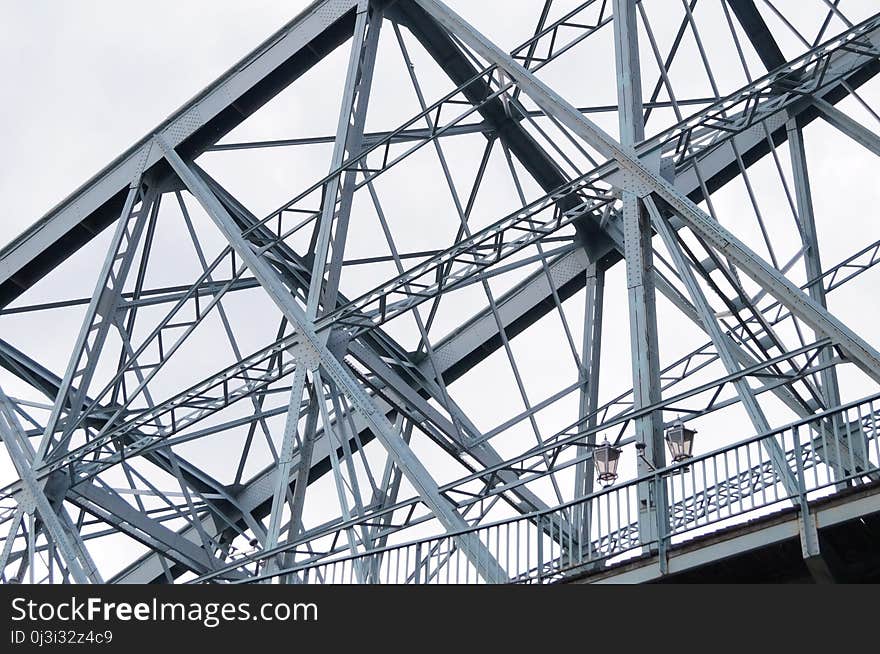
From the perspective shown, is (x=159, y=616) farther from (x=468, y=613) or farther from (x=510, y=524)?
(x=510, y=524)

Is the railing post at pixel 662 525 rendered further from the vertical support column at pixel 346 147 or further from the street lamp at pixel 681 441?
the vertical support column at pixel 346 147

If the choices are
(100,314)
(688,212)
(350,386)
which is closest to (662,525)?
(688,212)

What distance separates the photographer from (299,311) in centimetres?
2323

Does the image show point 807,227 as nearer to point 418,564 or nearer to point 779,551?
point 418,564

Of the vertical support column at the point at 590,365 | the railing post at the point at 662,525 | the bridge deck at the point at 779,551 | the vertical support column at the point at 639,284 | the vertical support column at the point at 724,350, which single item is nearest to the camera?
the bridge deck at the point at 779,551

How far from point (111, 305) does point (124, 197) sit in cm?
215

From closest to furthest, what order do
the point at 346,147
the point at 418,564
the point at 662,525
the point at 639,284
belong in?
1. the point at 662,525
2. the point at 418,564
3. the point at 639,284
4. the point at 346,147

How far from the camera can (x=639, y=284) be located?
19.1 metres

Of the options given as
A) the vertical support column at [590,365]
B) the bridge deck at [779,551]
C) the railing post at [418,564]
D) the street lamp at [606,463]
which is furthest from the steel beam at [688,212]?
the vertical support column at [590,365]

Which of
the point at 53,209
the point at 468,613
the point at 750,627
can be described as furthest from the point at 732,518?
the point at 53,209

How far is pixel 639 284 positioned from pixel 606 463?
265 centimetres

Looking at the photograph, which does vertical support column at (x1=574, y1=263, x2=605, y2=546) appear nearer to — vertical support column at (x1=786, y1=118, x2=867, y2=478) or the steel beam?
vertical support column at (x1=786, y1=118, x2=867, y2=478)

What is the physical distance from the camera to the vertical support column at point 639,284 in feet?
58.1

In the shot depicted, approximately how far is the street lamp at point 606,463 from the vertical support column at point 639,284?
1996 millimetres
